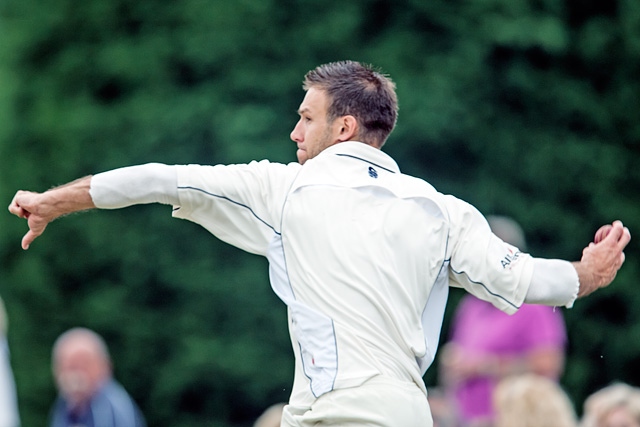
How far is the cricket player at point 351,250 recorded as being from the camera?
4.33 m

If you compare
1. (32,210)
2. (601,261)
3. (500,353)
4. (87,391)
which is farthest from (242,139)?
(601,261)

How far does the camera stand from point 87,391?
27.9 ft

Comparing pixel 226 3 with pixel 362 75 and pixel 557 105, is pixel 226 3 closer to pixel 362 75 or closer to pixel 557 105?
pixel 557 105

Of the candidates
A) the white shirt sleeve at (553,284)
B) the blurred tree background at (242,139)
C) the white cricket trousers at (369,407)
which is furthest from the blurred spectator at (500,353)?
the white cricket trousers at (369,407)

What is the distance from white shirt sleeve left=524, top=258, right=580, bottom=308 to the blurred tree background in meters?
6.11

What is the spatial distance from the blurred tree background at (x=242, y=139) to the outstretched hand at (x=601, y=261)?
19.5 ft

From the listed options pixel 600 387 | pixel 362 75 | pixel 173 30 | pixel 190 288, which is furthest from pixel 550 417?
pixel 173 30

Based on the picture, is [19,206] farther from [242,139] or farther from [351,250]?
[242,139]

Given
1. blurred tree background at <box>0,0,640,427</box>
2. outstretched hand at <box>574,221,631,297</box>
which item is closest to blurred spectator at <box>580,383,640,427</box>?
outstretched hand at <box>574,221,631,297</box>

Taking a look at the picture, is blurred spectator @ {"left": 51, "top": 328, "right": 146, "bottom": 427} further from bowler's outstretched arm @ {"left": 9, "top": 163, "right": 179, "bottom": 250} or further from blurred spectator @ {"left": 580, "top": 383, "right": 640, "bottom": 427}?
bowler's outstretched arm @ {"left": 9, "top": 163, "right": 179, "bottom": 250}

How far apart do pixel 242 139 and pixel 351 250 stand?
6427mm

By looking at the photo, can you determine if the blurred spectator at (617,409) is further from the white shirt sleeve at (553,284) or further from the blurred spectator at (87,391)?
the blurred spectator at (87,391)

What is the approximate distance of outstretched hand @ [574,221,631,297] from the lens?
4.56 meters

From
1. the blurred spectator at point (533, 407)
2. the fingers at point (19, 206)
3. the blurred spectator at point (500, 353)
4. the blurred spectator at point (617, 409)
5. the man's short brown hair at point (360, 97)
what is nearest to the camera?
the fingers at point (19, 206)
